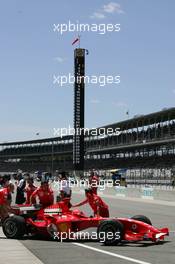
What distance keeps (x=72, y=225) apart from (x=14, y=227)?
4.77 ft

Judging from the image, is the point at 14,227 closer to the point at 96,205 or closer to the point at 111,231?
the point at 96,205

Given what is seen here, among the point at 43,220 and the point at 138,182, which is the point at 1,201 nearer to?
the point at 43,220

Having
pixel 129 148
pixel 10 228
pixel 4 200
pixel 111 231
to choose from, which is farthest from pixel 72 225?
pixel 129 148

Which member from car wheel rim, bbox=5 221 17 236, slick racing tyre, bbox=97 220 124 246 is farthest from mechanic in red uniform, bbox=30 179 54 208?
slick racing tyre, bbox=97 220 124 246

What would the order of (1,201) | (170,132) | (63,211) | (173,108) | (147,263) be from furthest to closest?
(170,132) < (173,108) < (1,201) < (63,211) < (147,263)

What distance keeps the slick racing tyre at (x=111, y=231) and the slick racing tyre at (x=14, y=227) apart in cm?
202

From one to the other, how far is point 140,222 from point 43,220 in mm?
2321

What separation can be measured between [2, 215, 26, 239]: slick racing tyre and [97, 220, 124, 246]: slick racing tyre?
2019mm

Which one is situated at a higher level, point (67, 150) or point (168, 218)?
point (67, 150)

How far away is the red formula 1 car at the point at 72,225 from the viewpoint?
1120cm

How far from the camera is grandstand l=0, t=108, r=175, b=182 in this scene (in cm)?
5266

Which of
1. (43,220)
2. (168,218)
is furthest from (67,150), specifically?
(43,220)

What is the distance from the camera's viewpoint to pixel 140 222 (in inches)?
449

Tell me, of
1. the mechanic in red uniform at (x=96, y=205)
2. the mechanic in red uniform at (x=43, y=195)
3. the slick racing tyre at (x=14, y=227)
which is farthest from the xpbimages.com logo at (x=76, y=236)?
the mechanic in red uniform at (x=43, y=195)
